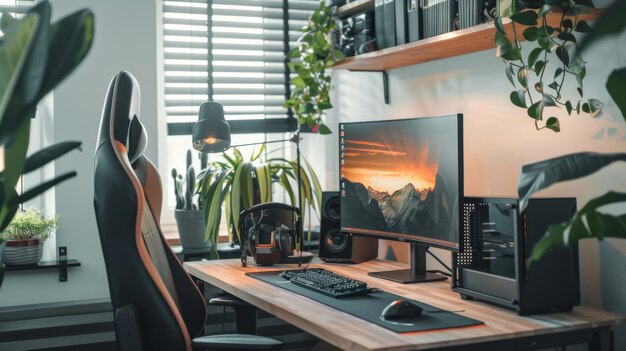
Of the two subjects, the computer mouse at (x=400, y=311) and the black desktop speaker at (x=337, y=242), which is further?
the black desktop speaker at (x=337, y=242)

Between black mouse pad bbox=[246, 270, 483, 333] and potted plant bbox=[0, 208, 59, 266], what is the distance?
111cm

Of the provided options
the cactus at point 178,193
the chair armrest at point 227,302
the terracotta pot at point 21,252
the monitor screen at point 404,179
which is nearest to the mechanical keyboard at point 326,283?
the chair armrest at point 227,302

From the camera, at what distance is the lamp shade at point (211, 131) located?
283cm

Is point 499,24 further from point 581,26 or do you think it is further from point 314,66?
point 314,66

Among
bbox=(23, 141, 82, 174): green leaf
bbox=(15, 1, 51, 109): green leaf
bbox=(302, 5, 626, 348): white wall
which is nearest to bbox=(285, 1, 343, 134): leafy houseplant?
bbox=(302, 5, 626, 348): white wall

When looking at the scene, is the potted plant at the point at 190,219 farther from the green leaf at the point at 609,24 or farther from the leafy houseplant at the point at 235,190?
the green leaf at the point at 609,24

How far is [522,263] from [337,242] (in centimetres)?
108

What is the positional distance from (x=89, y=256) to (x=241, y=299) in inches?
38.5

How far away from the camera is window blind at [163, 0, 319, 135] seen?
3.50m

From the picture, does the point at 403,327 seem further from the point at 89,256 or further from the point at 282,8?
the point at 282,8

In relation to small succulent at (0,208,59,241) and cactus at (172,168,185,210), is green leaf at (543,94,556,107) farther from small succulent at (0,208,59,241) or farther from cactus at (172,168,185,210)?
small succulent at (0,208,59,241)

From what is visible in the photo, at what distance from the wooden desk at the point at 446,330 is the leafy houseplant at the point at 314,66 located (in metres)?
1.08

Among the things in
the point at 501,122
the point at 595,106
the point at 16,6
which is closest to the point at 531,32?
the point at 595,106

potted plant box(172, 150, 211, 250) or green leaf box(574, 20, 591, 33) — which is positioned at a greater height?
green leaf box(574, 20, 591, 33)
